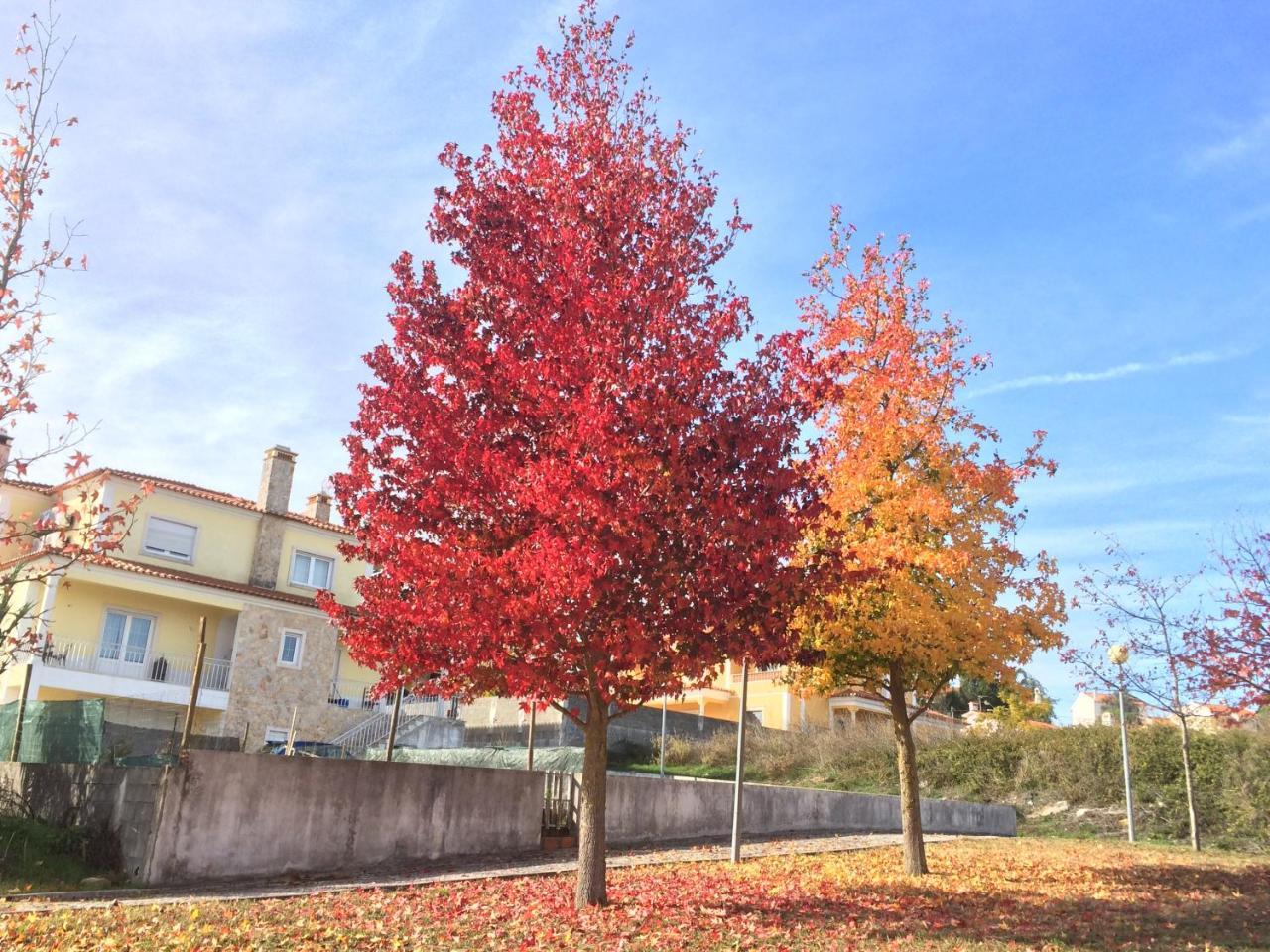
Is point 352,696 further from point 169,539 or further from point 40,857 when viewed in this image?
point 40,857

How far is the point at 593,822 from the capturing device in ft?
33.3

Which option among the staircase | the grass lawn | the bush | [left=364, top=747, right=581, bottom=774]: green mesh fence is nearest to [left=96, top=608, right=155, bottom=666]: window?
the staircase

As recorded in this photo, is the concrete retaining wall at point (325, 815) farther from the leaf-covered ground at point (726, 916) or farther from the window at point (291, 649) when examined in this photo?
the window at point (291, 649)

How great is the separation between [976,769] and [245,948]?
26259mm

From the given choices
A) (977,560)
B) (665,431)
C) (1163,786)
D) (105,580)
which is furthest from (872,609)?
(105,580)

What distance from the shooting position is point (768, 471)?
9797mm

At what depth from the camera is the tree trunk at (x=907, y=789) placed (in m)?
14.1

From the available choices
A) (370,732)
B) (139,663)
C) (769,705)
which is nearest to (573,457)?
(370,732)

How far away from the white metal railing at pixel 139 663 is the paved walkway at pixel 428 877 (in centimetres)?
1747

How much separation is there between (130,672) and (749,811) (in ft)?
65.5

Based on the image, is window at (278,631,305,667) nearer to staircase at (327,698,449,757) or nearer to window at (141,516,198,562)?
staircase at (327,698,449,757)

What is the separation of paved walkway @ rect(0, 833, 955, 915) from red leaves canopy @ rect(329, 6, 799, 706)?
333 centimetres

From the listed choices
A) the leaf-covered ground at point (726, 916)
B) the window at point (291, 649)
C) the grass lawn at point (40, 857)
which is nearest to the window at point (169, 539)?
the window at point (291, 649)

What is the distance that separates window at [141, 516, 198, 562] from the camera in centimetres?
3089
